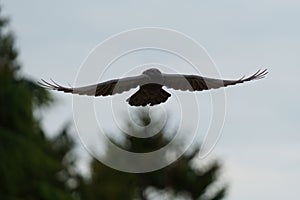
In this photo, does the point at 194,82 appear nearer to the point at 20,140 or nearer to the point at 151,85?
the point at 151,85

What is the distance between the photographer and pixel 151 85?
971cm

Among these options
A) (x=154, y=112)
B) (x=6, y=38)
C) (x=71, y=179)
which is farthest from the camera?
(x=71, y=179)

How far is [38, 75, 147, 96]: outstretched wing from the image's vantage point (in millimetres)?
9461

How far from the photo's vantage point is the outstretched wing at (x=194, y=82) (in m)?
9.62

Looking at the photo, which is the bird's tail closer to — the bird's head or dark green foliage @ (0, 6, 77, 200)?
the bird's head

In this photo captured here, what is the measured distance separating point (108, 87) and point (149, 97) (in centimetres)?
31

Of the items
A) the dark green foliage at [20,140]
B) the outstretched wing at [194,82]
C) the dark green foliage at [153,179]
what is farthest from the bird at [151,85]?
the dark green foliage at [153,179]

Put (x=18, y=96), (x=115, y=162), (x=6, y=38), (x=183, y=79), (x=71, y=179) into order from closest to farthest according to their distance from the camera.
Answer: (x=183, y=79) → (x=18, y=96) → (x=6, y=38) → (x=115, y=162) → (x=71, y=179)

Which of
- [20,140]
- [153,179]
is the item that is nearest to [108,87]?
[20,140]

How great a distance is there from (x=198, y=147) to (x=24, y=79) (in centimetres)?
1441

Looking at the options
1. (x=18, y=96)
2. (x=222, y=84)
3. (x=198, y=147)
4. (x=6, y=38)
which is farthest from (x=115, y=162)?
(x=222, y=84)

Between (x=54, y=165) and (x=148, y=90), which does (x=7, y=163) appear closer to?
(x=54, y=165)

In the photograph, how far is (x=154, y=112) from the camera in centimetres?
3662

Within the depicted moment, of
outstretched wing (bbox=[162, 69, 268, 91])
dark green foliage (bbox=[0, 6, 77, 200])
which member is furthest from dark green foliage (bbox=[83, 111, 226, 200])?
outstretched wing (bbox=[162, 69, 268, 91])
